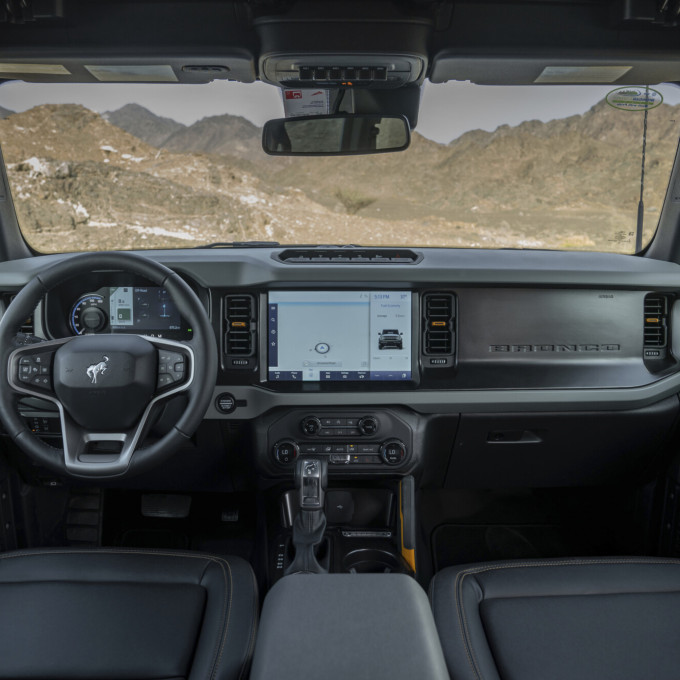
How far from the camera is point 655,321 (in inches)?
102

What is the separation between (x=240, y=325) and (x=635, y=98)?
1.89m

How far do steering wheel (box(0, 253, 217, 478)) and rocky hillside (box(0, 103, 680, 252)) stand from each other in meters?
0.73

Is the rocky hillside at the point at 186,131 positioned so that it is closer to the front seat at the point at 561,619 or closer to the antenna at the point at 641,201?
the antenna at the point at 641,201

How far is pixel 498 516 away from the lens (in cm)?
328

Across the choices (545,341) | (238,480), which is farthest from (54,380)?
(545,341)

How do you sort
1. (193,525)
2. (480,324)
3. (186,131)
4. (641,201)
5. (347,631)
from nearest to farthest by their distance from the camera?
(347,631) → (480,324) → (641,201) → (193,525) → (186,131)

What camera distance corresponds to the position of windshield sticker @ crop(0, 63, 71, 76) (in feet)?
7.60

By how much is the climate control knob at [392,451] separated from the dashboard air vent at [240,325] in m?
0.65

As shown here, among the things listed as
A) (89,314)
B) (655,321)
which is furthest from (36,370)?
(655,321)

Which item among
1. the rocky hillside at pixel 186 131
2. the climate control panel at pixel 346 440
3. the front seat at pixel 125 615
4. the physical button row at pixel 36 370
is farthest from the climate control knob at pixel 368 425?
the rocky hillside at pixel 186 131

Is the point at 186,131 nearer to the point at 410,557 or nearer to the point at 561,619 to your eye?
the point at 410,557

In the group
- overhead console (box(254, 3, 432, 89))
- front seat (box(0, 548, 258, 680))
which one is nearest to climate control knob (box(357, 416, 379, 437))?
front seat (box(0, 548, 258, 680))

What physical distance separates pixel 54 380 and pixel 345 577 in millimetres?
1071

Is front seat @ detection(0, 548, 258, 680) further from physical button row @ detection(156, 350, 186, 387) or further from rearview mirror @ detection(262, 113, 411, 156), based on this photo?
rearview mirror @ detection(262, 113, 411, 156)
